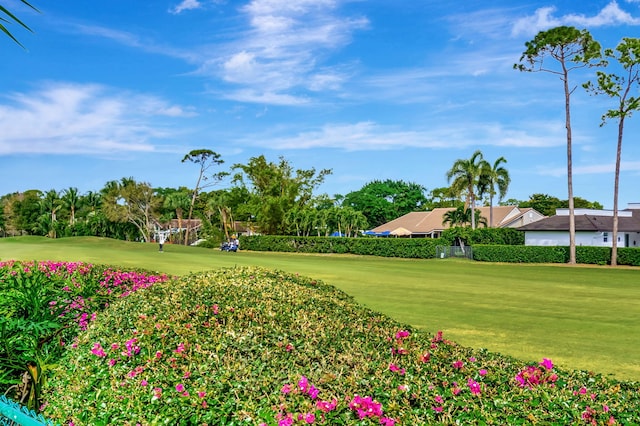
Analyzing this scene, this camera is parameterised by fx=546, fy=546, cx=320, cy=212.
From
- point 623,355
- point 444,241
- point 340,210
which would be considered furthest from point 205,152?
point 623,355

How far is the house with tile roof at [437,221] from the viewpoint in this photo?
70744mm

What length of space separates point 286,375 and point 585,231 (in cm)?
5623

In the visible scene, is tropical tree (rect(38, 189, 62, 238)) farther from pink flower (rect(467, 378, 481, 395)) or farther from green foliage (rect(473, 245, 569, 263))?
pink flower (rect(467, 378, 481, 395))

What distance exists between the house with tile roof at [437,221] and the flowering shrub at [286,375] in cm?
6695

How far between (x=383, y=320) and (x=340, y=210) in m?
59.7

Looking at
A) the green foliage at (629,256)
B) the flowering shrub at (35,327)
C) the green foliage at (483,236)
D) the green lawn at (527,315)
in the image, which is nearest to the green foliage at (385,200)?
the green foliage at (483,236)

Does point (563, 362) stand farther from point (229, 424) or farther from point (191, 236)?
point (191, 236)

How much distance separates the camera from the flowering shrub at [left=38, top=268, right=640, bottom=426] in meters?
3.25

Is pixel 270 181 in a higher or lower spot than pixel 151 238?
higher

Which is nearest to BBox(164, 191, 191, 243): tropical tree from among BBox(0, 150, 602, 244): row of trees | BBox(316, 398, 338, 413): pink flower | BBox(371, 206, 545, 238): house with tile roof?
BBox(0, 150, 602, 244): row of trees

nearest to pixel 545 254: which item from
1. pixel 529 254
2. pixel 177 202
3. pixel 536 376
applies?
pixel 529 254

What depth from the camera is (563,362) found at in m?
8.80

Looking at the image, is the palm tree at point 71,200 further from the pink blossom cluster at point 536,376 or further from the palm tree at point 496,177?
the pink blossom cluster at point 536,376

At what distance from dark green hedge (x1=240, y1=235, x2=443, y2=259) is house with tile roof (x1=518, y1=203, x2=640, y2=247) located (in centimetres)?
1271
